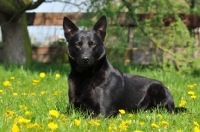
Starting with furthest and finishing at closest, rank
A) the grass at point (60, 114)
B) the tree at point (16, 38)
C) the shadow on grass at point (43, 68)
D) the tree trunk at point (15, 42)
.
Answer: the tree trunk at point (15, 42), the tree at point (16, 38), the shadow on grass at point (43, 68), the grass at point (60, 114)

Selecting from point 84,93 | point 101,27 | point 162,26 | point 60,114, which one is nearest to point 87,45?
point 101,27

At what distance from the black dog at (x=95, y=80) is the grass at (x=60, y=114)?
18cm

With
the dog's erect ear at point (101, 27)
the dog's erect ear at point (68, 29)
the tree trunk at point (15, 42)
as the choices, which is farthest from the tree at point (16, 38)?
the dog's erect ear at point (101, 27)

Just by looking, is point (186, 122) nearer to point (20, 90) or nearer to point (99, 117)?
point (99, 117)

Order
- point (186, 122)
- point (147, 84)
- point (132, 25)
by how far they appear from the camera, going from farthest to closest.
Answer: point (132, 25) → point (147, 84) → point (186, 122)

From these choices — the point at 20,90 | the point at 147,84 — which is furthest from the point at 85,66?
the point at 20,90

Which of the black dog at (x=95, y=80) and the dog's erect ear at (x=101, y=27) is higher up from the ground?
the dog's erect ear at (x=101, y=27)

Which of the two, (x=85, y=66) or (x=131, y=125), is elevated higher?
(x=85, y=66)

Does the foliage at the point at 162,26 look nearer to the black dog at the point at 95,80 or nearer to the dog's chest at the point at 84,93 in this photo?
the black dog at the point at 95,80

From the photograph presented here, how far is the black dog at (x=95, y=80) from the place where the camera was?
15.2 ft

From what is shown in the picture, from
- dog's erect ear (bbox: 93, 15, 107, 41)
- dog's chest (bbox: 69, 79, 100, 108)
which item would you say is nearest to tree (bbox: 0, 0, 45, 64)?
dog's erect ear (bbox: 93, 15, 107, 41)

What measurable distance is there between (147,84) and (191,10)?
4552mm

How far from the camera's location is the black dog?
4.64 metres

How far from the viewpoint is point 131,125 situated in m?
3.86
